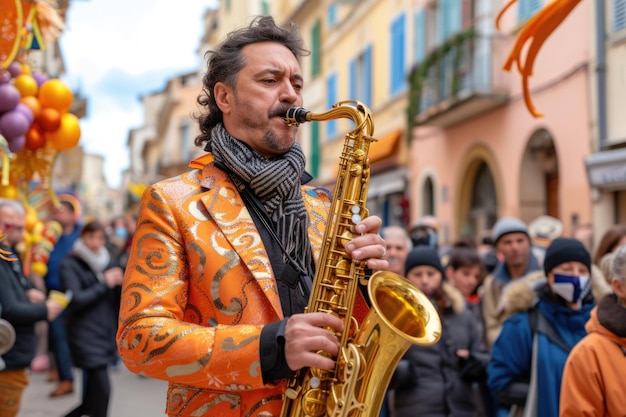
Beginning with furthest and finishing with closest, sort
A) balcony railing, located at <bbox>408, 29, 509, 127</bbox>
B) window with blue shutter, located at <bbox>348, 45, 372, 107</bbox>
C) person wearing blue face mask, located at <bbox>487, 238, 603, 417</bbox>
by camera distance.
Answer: window with blue shutter, located at <bbox>348, 45, 372, 107</bbox> → balcony railing, located at <bbox>408, 29, 509, 127</bbox> → person wearing blue face mask, located at <bbox>487, 238, 603, 417</bbox>

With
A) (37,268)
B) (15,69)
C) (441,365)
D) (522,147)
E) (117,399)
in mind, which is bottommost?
(117,399)

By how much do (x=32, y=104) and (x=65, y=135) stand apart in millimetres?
316

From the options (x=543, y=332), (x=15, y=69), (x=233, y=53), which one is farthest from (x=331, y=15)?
(x=233, y=53)

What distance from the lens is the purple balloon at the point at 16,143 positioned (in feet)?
16.1

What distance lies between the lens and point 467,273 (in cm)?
673

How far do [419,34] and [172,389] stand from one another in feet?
54.0

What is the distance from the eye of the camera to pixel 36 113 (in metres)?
5.19

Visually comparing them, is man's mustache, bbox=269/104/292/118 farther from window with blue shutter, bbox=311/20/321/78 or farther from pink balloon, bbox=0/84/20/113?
window with blue shutter, bbox=311/20/321/78

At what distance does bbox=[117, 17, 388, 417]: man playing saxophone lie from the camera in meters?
2.10

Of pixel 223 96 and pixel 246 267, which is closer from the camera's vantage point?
pixel 246 267

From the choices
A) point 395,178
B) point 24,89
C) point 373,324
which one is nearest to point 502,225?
point 24,89

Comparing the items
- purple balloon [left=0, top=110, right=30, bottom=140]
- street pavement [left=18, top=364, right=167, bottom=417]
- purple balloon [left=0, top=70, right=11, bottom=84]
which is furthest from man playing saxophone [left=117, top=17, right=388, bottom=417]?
street pavement [left=18, top=364, right=167, bottom=417]

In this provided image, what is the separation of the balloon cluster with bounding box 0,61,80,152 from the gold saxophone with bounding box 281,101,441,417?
9.52 feet

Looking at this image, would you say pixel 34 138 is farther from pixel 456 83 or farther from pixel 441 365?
pixel 456 83
